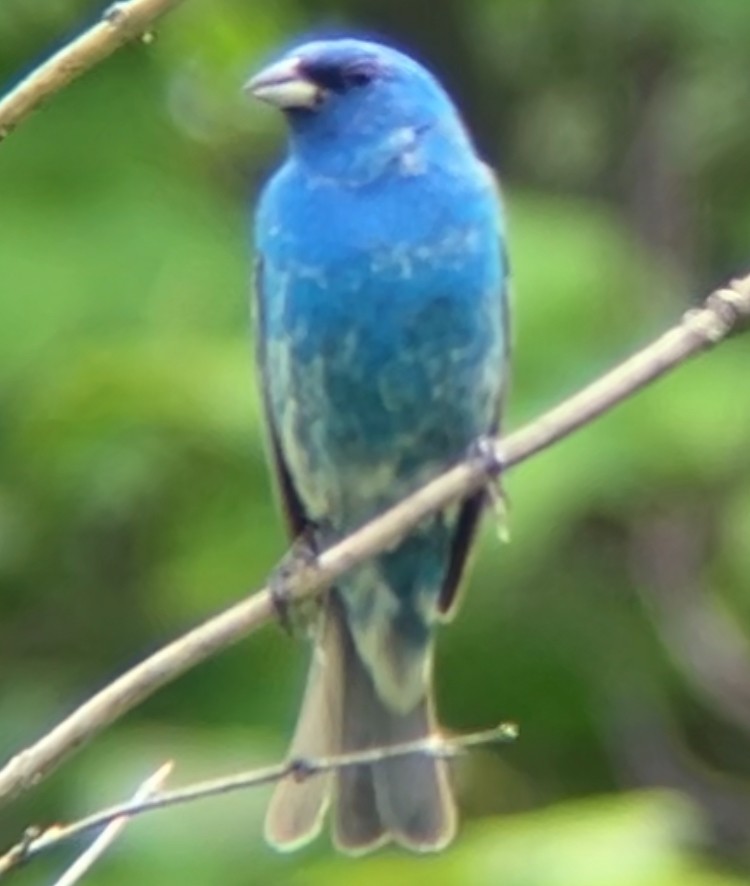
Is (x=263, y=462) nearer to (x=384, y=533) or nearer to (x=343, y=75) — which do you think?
(x=343, y=75)

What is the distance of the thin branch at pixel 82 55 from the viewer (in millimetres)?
2752

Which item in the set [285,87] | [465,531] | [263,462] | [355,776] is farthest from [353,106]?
[263,462]

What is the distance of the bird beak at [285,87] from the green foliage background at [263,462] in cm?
95

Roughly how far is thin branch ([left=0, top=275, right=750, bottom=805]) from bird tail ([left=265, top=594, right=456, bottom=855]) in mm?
476

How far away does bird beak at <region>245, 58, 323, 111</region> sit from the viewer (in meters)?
4.16

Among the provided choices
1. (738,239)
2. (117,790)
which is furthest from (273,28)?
(117,790)

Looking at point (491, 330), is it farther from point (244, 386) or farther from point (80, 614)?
point (80, 614)

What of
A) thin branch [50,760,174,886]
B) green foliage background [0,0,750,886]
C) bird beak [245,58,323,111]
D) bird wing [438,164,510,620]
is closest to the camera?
thin branch [50,760,174,886]

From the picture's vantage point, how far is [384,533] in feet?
11.1

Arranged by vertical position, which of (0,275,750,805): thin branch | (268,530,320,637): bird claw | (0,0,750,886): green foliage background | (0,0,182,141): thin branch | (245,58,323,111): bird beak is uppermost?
(0,0,182,141): thin branch

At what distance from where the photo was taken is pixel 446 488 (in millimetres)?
3539

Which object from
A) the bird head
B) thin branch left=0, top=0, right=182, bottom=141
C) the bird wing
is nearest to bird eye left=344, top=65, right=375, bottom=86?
the bird head

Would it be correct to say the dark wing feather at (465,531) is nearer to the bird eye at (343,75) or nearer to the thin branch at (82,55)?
the bird eye at (343,75)

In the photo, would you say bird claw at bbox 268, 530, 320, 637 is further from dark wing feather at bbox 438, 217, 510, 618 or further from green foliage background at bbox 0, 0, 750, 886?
green foliage background at bbox 0, 0, 750, 886
